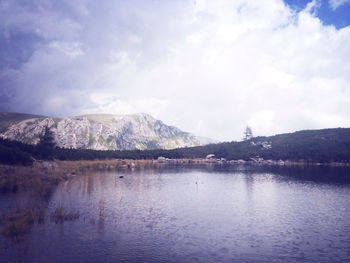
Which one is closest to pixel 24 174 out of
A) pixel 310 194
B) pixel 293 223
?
pixel 293 223

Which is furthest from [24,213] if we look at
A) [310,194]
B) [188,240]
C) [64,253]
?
[310,194]

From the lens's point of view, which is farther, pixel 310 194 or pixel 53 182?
pixel 53 182

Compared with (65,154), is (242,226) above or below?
below

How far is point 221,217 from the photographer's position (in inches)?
1640

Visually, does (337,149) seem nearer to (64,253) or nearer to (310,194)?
(310,194)

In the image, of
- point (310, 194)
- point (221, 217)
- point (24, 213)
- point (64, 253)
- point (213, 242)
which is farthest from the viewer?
point (310, 194)

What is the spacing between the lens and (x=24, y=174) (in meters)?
67.8

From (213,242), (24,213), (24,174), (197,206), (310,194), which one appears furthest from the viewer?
(24,174)

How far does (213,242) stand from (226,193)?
119 ft

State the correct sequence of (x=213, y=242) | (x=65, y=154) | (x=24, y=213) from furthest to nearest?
(x=65, y=154) < (x=24, y=213) < (x=213, y=242)

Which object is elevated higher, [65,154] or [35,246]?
[65,154]

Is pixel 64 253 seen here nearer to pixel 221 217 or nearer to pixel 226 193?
pixel 221 217

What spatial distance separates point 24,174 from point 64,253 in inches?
2002

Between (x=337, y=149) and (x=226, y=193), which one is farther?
(x=337, y=149)
